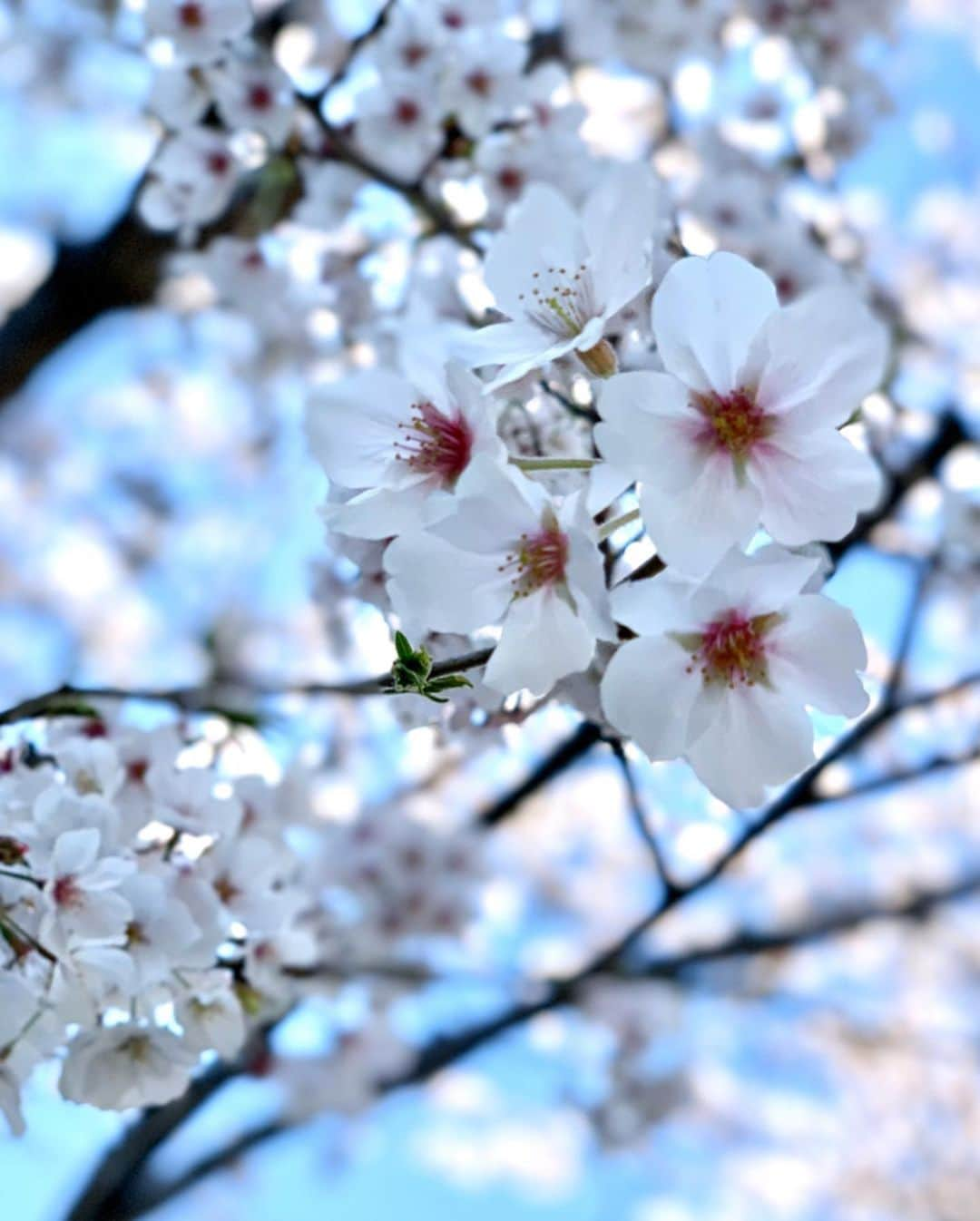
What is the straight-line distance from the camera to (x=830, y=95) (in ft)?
8.16

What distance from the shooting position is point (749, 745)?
631 mm

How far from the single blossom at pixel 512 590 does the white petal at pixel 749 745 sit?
0.09 metres

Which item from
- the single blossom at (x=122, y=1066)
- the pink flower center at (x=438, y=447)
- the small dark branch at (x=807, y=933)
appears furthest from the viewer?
the small dark branch at (x=807, y=933)

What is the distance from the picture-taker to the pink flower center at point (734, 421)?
612 millimetres

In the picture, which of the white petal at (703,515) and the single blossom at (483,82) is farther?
the single blossom at (483,82)

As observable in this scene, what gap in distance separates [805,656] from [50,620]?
4.42 m

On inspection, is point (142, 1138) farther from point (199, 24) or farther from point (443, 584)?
point (199, 24)

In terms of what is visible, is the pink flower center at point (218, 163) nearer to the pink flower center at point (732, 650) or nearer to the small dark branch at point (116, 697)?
the small dark branch at point (116, 697)

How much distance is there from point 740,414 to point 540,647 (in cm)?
17

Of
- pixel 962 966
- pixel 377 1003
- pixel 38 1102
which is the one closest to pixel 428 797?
pixel 377 1003

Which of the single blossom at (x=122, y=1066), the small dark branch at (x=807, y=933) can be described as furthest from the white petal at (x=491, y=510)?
the small dark branch at (x=807, y=933)

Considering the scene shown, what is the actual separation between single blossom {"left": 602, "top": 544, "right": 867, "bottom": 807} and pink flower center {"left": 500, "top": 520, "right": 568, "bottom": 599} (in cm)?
4

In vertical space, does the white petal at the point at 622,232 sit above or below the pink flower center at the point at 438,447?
above

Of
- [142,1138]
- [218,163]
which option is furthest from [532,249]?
[142,1138]
